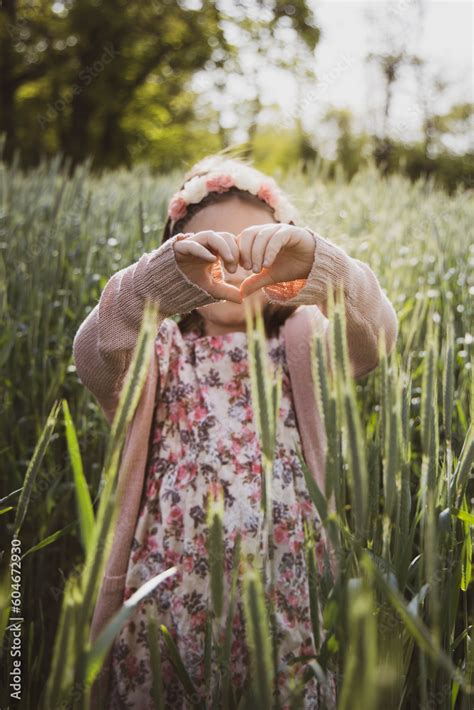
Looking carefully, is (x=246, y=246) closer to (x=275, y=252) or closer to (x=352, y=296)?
(x=275, y=252)

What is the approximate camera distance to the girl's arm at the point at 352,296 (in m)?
0.92

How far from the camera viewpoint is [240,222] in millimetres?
1296

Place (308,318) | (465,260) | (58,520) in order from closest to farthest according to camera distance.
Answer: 1. (308,318)
2. (58,520)
3. (465,260)

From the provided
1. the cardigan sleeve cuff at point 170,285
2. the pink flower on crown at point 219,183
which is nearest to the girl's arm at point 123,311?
the cardigan sleeve cuff at point 170,285

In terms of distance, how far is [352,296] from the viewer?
3.31ft

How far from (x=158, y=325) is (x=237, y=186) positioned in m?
0.48

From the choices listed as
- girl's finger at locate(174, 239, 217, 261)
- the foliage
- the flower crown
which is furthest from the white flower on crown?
girl's finger at locate(174, 239, 217, 261)

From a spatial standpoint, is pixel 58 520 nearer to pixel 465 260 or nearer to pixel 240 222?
pixel 240 222

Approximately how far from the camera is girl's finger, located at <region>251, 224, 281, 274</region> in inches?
31.6

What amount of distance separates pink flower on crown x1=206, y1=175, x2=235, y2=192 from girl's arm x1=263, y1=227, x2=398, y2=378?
37 cm

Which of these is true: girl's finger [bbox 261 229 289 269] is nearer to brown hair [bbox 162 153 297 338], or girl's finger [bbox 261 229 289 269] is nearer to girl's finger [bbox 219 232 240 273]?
girl's finger [bbox 219 232 240 273]

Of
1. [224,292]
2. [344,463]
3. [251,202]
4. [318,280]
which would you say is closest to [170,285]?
[224,292]

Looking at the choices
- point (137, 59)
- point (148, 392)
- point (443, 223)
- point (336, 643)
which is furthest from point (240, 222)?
point (137, 59)

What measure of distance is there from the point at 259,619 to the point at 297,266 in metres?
0.63
